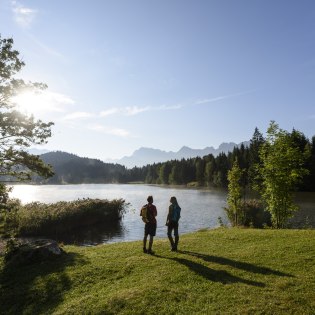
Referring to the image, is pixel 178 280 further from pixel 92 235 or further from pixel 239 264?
pixel 92 235

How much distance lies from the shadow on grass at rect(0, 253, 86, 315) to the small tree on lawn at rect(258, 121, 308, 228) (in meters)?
19.4

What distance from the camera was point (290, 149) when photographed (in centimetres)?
3180

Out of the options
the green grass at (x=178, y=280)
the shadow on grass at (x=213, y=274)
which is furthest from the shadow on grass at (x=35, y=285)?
the shadow on grass at (x=213, y=274)

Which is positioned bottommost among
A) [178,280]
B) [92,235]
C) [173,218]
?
[92,235]

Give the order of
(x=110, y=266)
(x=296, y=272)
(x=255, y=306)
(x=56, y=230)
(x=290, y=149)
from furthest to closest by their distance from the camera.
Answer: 1. (x=56, y=230)
2. (x=290, y=149)
3. (x=110, y=266)
4. (x=296, y=272)
5. (x=255, y=306)

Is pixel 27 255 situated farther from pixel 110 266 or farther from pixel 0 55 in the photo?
pixel 0 55

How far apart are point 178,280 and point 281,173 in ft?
65.4

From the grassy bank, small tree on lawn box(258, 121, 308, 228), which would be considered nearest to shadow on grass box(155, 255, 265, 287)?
small tree on lawn box(258, 121, 308, 228)

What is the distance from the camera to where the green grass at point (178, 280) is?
1251 cm

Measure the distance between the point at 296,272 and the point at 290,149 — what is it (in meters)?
19.0

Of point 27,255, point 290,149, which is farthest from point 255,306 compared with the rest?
point 290,149

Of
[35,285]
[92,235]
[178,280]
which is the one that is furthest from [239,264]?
[92,235]

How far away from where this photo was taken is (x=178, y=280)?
14.9 m

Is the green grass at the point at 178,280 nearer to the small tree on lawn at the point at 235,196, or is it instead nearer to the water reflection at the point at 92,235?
the water reflection at the point at 92,235
